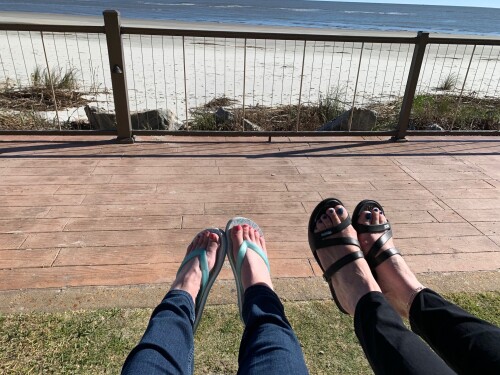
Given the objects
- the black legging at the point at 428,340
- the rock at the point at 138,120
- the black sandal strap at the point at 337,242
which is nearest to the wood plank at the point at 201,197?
the black sandal strap at the point at 337,242

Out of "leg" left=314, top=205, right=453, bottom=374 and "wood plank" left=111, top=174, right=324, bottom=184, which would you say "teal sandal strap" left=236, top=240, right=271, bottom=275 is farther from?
"wood plank" left=111, top=174, right=324, bottom=184

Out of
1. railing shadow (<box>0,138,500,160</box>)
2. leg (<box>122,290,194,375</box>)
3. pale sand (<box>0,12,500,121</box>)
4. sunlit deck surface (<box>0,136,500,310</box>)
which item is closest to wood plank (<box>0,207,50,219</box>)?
sunlit deck surface (<box>0,136,500,310</box>)

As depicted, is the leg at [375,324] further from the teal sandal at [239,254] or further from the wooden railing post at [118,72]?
the wooden railing post at [118,72]

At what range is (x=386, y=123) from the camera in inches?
225

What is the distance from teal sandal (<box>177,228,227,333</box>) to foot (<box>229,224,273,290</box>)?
0.06m

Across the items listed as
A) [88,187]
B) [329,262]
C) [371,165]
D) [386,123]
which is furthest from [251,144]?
[386,123]

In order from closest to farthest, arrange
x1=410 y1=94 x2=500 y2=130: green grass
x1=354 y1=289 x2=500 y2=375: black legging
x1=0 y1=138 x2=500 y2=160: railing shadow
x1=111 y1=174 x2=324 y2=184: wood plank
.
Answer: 1. x1=354 y1=289 x2=500 y2=375: black legging
2. x1=111 y1=174 x2=324 y2=184: wood plank
3. x1=0 y1=138 x2=500 y2=160: railing shadow
4. x1=410 y1=94 x2=500 y2=130: green grass

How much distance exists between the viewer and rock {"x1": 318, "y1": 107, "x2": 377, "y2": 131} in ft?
16.8

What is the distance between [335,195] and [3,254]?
2080 millimetres

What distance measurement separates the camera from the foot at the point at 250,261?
63.2 inches

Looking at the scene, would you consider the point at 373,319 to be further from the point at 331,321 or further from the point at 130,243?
the point at 130,243

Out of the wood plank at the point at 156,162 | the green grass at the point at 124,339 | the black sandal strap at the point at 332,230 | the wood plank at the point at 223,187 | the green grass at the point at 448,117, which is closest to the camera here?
the green grass at the point at 124,339

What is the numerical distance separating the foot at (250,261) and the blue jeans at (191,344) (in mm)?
186

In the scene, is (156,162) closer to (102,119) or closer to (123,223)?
(123,223)
